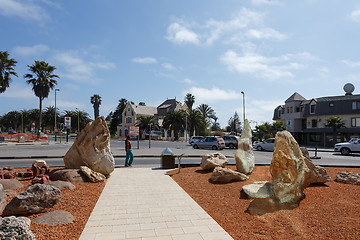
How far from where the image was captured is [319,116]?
40875 mm

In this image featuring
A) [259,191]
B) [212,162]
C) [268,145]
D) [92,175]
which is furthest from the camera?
[268,145]

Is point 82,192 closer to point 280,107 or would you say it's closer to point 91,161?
point 91,161

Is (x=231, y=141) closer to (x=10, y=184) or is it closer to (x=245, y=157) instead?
(x=245, y=157)

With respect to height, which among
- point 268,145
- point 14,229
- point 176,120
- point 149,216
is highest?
point 176,120

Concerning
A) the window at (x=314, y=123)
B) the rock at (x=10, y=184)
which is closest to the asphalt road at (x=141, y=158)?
the rock at (x=10, y=184)

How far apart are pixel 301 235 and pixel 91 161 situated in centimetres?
768

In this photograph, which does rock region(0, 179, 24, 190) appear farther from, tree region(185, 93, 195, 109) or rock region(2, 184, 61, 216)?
tree region(185, 93, 195, 109)

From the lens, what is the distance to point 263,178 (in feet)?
29.7

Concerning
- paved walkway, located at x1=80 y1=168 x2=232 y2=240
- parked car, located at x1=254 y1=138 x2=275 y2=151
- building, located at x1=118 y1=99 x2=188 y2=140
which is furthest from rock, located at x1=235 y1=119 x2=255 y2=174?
building, located at x1=118 y1=99 x2=188 y2=140

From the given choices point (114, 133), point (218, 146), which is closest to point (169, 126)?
point (218, 146)

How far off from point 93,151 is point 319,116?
41.8 m

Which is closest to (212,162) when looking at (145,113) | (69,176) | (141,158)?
(69,176)

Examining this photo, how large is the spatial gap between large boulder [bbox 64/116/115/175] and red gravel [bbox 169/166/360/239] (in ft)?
12.7

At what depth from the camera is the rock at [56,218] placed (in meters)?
4.82
